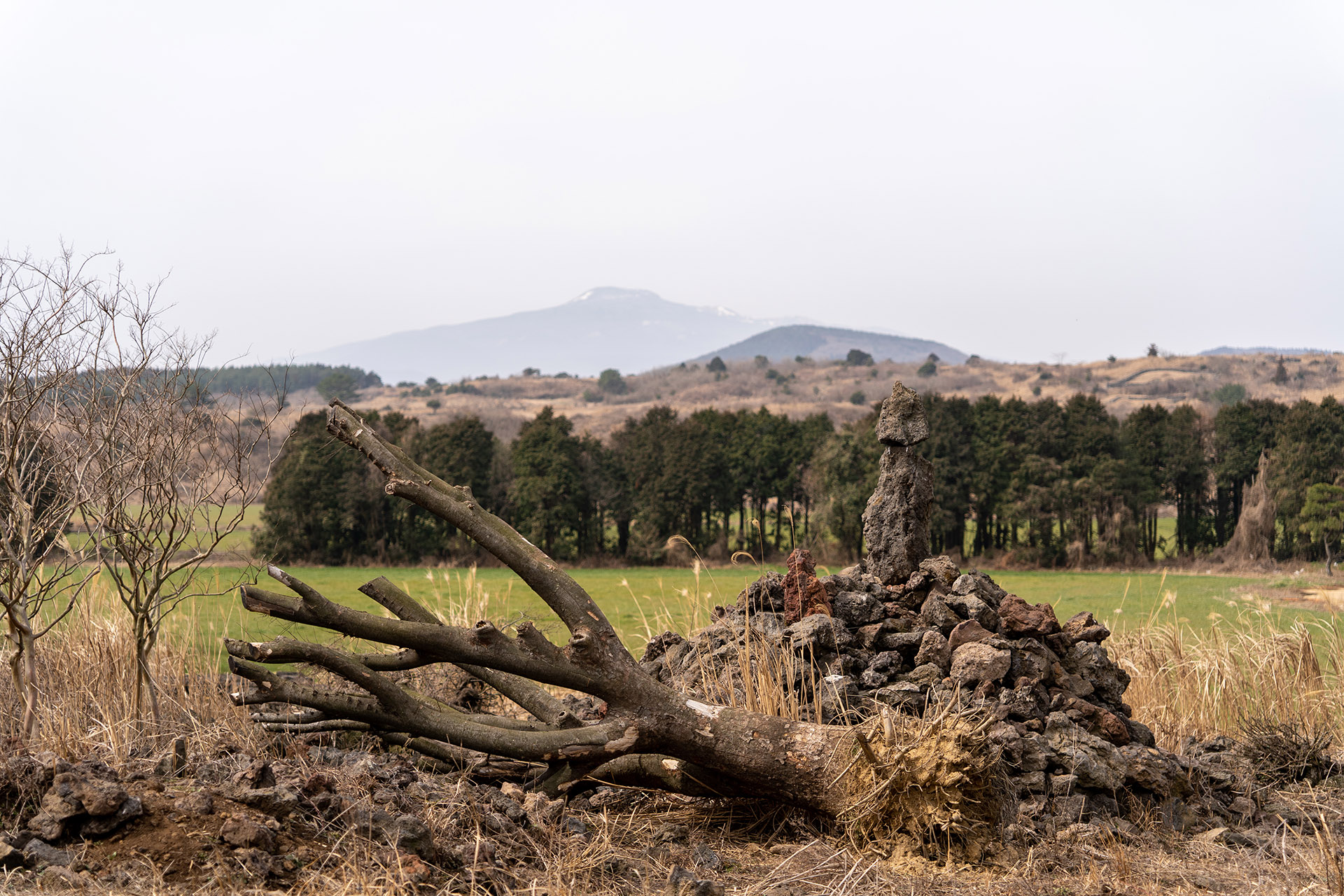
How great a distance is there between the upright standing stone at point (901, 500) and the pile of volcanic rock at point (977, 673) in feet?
0.48

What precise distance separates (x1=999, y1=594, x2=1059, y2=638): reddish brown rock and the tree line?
65.8 feet

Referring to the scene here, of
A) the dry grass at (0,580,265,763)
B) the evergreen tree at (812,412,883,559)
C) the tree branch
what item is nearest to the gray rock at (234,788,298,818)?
the tree branch

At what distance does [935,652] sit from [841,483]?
2204cm

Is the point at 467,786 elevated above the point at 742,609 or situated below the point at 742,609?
below

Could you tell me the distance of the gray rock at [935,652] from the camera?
5.76m

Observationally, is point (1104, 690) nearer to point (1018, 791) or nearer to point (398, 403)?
point (1018, 791)

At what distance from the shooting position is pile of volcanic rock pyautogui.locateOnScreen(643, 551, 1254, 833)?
4957mm

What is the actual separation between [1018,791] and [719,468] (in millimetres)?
25171

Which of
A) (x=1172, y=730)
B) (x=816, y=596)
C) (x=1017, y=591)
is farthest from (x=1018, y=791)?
(x=1017, y=591)

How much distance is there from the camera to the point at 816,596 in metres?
6.22

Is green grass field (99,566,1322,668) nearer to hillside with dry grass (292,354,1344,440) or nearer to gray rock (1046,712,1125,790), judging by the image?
gray rock (1046,712,1125,790)

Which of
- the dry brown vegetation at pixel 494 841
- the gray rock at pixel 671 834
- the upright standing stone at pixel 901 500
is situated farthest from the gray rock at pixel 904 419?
the gray rock at pixel 671 834

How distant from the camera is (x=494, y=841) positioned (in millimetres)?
4039

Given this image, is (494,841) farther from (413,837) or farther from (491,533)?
(491,533)
